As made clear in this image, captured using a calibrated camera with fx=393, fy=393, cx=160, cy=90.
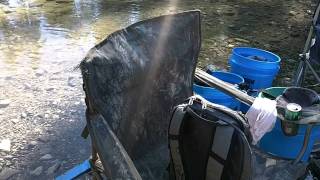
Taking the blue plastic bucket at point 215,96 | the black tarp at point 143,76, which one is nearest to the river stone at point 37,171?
the black tarp at point 143,76

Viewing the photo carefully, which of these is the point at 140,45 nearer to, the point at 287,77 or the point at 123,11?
the point at 287,77

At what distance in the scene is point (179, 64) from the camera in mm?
2412

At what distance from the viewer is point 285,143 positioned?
253 centimetres

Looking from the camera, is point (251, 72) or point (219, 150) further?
point (251, 72)

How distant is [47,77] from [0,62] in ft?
2.81

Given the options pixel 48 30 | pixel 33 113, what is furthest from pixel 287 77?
pixel 48 30

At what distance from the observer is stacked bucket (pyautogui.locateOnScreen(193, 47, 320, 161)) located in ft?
8.23

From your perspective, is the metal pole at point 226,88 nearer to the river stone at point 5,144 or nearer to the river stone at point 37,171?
the river stone at point 37,171

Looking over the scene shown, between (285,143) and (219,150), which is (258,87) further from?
(219,150)

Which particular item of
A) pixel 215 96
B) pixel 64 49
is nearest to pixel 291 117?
pixel 215 96

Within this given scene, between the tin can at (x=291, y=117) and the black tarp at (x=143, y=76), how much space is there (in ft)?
→ 2.03

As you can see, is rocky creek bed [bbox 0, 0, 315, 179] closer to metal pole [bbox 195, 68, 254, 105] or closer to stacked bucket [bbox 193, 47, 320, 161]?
stacked bucket [bbox 193, 47, 320, 161]

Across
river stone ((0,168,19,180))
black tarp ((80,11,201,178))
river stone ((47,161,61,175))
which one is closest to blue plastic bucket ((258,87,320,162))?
black tarp ((80,11,201,178))

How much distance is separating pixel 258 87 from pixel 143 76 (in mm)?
1757
